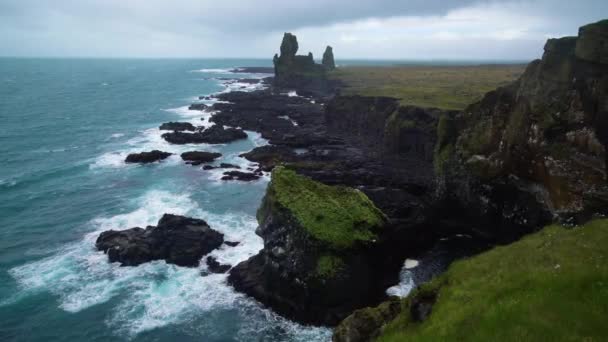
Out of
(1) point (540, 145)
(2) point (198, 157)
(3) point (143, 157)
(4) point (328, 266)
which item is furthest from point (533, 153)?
(3) point (143, 157)

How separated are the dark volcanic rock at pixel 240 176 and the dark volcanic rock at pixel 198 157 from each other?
9.63 m

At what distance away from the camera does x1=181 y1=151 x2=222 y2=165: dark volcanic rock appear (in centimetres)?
7138

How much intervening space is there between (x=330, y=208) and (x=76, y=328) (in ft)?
67.5

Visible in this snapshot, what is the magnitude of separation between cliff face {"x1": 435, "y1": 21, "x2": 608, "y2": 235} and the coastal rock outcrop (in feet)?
44.3

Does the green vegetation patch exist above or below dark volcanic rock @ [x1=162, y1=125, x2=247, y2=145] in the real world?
below

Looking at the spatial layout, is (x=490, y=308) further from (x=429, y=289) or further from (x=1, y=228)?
(x=1, y=228)

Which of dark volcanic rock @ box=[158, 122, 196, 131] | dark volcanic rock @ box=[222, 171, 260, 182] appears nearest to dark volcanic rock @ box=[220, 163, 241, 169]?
dark volcanic rock @ box=[222, 171, 260, 182]

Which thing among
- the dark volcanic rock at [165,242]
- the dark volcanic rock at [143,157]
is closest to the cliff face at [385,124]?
the dark volcanic rock at [143,157]

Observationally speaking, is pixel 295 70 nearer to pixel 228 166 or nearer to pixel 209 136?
pixel 209 136

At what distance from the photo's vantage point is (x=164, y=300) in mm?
32875

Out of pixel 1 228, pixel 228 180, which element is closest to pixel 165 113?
pixel 228 180

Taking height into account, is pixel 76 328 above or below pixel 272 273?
below

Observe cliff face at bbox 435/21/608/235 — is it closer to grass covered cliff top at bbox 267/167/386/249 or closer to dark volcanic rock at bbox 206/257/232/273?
grass covered cliff top at bbox 267/167/386/249

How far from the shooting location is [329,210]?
107 ft
